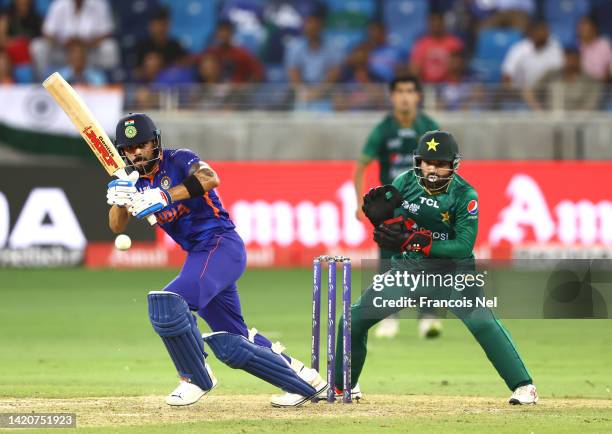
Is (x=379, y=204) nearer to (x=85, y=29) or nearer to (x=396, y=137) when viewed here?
(x=396, y=137)

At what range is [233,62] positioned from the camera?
20188 millimetres

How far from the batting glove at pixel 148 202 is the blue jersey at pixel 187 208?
1.11ft

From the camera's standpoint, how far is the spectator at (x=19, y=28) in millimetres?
20109

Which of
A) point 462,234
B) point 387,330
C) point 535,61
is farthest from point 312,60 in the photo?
point 462,234

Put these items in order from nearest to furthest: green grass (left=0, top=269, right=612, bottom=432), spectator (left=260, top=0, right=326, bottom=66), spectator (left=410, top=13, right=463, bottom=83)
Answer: green grass (left=0, top=269, right=612, bottom=432)
spectator (left=410, top=13, right=463, bottom=83)
spectator (left=260, top=0, right=326, bottom=66)

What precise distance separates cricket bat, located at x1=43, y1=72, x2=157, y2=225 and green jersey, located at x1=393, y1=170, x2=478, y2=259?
69.1 inches

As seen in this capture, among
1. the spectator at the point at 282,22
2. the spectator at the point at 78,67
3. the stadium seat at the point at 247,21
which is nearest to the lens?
the spectator at the point at 78,67

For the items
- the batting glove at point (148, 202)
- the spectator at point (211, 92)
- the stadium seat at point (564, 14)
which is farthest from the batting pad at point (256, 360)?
the stadium seat at point (564, 14)

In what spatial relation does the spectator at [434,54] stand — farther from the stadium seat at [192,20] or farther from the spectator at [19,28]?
the spectator at [19,28]

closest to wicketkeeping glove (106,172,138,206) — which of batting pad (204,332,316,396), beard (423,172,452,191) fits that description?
batting pad (204,332,316,396)

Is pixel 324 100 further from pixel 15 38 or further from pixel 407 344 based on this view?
pixel 407 344

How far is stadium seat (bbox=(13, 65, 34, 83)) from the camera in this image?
780 inches

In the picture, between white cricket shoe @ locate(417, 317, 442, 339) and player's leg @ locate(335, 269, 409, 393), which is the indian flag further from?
player's leg @ locate(335, 269, 409, 393)

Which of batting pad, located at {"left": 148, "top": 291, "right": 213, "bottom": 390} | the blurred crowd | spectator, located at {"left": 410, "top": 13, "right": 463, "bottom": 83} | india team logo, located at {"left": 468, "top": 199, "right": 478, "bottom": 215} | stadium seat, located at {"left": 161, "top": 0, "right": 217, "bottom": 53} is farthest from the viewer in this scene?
stadium seat, located at {"left": 161, "top": 0, "right": 217, "bottom": 53}
